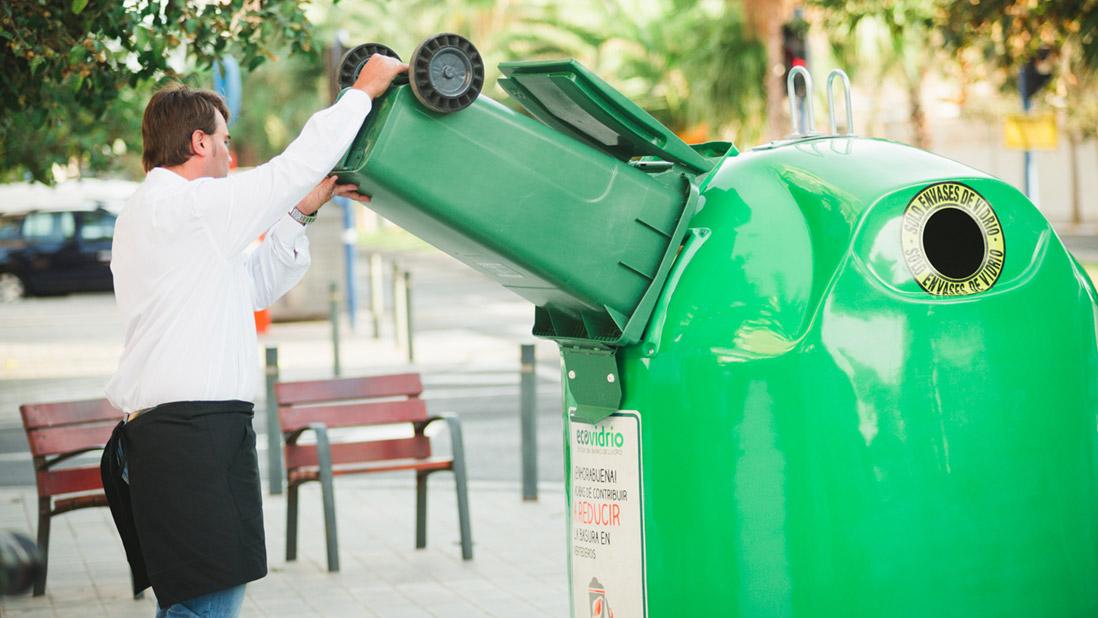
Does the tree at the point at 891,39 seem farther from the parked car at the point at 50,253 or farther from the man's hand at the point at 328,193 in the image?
the parked car at the point at 50,253

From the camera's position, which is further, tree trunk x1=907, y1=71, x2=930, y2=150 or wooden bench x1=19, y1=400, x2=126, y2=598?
tree trunk x1=907, y1=71, x2=930, y2=150

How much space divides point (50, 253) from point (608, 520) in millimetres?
26383

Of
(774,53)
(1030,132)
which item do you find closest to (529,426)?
(1030,132)

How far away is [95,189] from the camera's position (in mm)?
34719

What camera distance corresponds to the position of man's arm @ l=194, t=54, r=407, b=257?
3.45m

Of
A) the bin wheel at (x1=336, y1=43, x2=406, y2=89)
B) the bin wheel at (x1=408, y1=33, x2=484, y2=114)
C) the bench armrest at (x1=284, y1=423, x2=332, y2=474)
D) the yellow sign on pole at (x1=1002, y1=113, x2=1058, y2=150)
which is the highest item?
the yellow sign on pole at (x1=1002, y1=113, x2=1058, y2=150)

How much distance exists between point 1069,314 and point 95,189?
109 ft

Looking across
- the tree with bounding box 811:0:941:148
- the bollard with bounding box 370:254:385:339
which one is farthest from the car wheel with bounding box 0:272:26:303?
the tree with bounding box 811:0:941:148

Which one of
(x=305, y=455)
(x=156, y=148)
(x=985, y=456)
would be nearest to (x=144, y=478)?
(x=156, y=148)

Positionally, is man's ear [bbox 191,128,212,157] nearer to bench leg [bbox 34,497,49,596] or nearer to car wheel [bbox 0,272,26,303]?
bench leg [bbox 34,497,49,596]

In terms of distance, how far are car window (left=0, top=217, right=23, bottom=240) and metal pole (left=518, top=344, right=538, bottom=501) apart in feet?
72.3

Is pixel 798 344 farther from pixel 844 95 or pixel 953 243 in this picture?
pixel 844 95

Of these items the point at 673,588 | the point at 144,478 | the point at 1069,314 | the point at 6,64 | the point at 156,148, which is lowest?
the point at 673,588

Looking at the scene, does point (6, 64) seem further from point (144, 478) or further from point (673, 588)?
point (673, 588)
